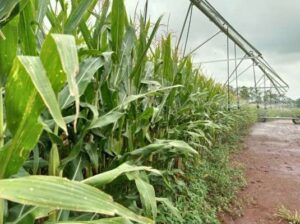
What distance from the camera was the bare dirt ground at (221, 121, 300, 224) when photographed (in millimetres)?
3012

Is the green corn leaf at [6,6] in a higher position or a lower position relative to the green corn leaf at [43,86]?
higher

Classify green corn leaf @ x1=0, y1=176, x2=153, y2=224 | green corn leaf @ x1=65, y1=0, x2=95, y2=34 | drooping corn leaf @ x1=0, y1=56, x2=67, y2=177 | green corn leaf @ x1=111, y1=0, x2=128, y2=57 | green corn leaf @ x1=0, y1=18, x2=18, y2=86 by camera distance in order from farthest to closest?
green corn leaf @ x1=111, y1=0, x2=128, y2=57 → green corn leaf @ x1=65, y1=0, x2=95, y2=34 → green corn leaf @ x1=0, y1=18, x2=18, y2=86 → drooping corn leaf @ x1=0, y1=56, x2=67, y2=177 → green corn leaf @ x1=0, y1=176, x2=153, y2=224

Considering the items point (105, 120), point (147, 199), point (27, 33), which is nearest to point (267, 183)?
point (147, 199)

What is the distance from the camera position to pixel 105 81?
1.36 metres

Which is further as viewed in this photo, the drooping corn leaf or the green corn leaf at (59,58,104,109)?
the green corn leaf at (59,58,104,109)

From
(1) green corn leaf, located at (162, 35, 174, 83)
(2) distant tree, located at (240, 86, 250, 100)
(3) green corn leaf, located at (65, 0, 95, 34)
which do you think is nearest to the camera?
(3) green corn leaf, located at (65, 0, 95, 34)

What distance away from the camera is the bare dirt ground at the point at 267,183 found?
301cm

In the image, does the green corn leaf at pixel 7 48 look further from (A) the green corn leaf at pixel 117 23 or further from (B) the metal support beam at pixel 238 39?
(B) the metal support beam at pixel 238 39

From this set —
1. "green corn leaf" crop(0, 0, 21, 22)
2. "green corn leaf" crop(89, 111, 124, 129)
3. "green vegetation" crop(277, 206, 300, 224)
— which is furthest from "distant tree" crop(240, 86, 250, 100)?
"green corn leaf" crop(0, 0, 21, 22)

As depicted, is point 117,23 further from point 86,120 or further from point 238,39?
point 238,39

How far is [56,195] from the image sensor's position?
50cm

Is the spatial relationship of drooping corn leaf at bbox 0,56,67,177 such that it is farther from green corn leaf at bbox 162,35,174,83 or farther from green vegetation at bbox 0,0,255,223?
green corn leaf at bbox 162,35,174,83

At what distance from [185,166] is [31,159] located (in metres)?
2.11

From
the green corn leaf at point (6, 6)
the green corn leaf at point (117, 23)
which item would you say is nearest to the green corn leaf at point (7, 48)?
the green corn leaf at point (6, 6)
